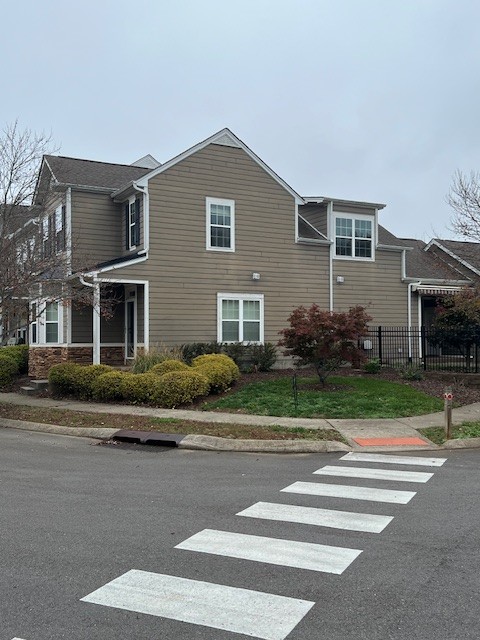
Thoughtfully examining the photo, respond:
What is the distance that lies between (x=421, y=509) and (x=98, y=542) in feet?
11.7

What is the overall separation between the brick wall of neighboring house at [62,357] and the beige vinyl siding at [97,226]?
309cm

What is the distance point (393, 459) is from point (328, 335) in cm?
650

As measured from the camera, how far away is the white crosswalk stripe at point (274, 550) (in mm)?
5203

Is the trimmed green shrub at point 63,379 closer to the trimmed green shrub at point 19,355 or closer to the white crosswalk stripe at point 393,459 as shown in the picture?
the trimmed green shrub at point 19,355

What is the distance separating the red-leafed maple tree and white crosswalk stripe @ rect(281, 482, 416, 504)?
831 cm

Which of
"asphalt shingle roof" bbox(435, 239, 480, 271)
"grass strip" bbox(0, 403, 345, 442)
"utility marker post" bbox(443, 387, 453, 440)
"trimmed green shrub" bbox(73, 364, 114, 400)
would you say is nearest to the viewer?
"utility marker post" bbox(443, 387, 453, 440)

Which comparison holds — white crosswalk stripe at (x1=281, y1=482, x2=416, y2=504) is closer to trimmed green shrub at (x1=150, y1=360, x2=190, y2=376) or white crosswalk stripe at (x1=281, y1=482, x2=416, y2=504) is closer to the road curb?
the road curb

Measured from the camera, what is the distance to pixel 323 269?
76.7ft

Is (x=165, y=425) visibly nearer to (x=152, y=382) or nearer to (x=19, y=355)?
(x=152, y=382)

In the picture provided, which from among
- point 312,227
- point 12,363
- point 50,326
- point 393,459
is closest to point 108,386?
point 50,326

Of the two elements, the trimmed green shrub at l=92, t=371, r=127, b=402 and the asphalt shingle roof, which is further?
the asphalt shingle roof

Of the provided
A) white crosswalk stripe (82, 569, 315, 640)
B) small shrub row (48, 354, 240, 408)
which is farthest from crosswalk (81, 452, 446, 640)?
small shrub row (48, 354, 240, 408)

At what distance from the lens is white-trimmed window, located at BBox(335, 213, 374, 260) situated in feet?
78.5

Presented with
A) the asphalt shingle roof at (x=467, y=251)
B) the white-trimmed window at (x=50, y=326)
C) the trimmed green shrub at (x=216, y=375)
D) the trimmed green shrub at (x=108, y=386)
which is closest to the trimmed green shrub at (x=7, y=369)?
the white-trimmed window at (x=50, y=326)
